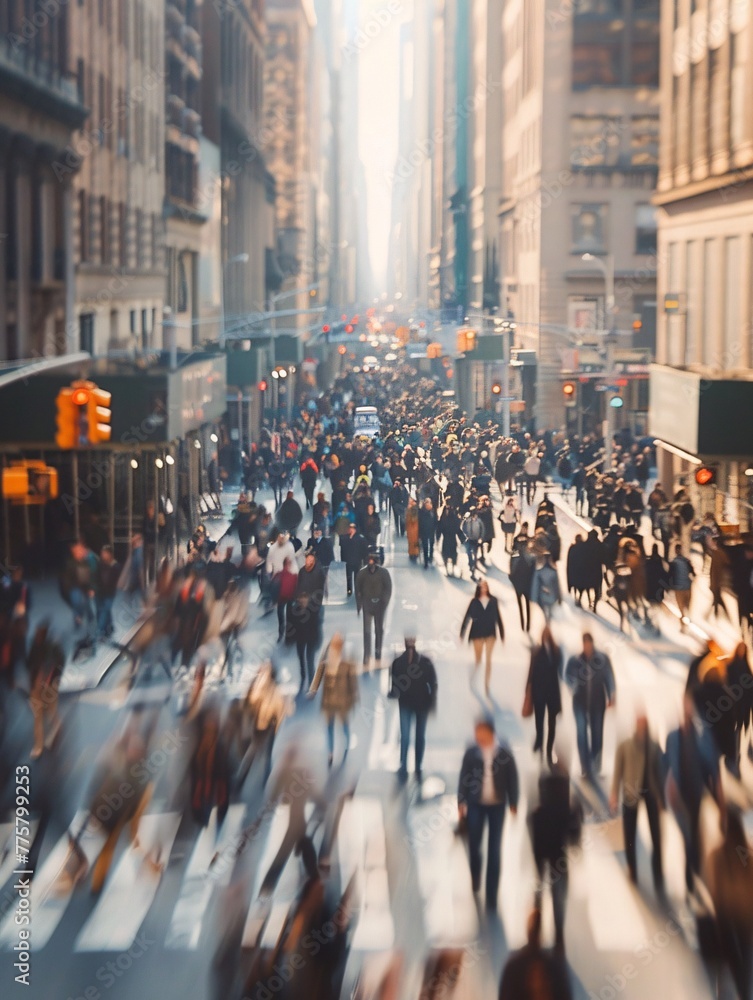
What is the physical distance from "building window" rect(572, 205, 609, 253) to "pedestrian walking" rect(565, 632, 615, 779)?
219 ft

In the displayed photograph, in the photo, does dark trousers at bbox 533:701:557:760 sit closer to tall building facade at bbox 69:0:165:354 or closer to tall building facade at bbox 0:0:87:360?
tall building facade at bbox 0:0:87:360

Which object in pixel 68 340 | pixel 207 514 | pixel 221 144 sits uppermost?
pixel 221 144

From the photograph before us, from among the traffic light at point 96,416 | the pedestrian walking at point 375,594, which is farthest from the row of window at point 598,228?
the traffic light at point 96,416

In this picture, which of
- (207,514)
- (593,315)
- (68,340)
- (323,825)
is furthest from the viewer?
(593,315)

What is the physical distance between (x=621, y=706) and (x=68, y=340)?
25.5 metres

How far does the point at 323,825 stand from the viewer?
1383 centimetres

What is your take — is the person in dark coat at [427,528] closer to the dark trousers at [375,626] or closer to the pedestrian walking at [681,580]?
the pedestrian walking at [681,580]

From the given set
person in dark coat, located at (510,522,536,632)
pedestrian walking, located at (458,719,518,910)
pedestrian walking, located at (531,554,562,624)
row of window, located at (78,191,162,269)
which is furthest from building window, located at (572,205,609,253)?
pedestrian walking, located at (458,719,518,910)

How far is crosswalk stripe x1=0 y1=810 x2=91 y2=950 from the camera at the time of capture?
42.6ft

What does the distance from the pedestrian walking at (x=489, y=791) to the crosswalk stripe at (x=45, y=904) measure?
3339 millimetres

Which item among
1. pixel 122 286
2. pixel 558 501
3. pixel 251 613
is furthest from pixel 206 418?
pixel 251 613

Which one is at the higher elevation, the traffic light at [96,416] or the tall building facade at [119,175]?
the tall building facade at [119,175]

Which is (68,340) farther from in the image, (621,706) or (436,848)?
(436,848)

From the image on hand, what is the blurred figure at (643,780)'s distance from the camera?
14.1m
